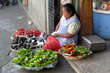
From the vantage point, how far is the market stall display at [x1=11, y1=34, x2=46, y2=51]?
187 inches

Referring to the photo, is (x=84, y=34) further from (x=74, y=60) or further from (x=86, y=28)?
(x=74, y=60)

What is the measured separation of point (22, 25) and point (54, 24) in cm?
292

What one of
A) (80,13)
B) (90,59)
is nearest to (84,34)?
(80,13)

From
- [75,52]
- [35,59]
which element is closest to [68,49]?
[75,52]

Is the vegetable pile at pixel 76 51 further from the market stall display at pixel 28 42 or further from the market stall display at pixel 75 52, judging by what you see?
the market stall display at pixel 28 42

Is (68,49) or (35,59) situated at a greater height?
(68,49)

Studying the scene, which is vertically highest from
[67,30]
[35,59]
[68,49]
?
[67,30]

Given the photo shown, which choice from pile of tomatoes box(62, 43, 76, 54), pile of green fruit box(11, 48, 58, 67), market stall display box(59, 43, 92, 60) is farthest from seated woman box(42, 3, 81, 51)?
pile of green fruit box(11, 48, 58, 67)

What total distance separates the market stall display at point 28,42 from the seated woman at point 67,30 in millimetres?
397

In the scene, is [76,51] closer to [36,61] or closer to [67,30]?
[67,30]

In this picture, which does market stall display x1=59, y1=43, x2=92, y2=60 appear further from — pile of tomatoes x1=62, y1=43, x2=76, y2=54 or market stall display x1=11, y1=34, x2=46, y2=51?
market stall display x1=11, y1=34, x2=46, y2=51

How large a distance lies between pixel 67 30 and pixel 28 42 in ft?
A: 4.12

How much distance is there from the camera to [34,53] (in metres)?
4.22

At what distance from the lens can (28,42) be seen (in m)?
4.98
